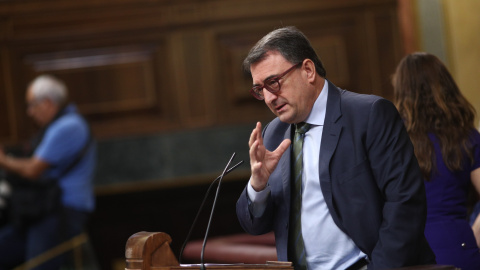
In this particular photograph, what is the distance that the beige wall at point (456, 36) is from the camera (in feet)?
17.5

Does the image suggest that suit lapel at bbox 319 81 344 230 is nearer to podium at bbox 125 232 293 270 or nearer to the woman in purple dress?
podium at bbox 125 232 293 270

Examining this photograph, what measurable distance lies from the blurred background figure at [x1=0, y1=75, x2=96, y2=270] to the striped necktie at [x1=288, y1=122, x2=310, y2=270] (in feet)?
9.85

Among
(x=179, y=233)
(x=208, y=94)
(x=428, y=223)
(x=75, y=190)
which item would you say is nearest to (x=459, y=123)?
(x=428, y=223)

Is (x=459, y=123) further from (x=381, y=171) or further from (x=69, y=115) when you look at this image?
(x=69, y=115)

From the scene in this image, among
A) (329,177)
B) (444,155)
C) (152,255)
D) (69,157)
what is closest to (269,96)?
(329,177)

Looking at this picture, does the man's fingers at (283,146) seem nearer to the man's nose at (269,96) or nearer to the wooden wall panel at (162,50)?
the man's nose at (269,96)

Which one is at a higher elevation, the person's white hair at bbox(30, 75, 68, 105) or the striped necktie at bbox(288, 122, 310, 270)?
the person's white hair at bbox(30, 75, 68, 105)

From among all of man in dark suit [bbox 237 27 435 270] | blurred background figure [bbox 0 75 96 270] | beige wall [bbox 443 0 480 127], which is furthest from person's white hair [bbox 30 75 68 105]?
man in dark suit [bbox 237 27 435 270]

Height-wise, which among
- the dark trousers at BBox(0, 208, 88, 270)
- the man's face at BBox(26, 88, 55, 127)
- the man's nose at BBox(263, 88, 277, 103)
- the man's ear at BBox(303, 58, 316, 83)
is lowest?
the dark trousers at BBox(0, 208, 88, 270)

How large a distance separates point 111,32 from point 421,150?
3734mm

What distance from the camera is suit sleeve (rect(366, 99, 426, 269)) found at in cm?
216

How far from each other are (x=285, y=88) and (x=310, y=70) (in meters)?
0.11

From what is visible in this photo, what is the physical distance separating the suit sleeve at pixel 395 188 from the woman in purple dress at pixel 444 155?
2.34ft

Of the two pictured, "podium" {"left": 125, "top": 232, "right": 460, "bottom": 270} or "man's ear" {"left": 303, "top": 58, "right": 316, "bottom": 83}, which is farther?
"man's ear" {"left": 303, "top": 58, "right": 316, "bottom": 83}
